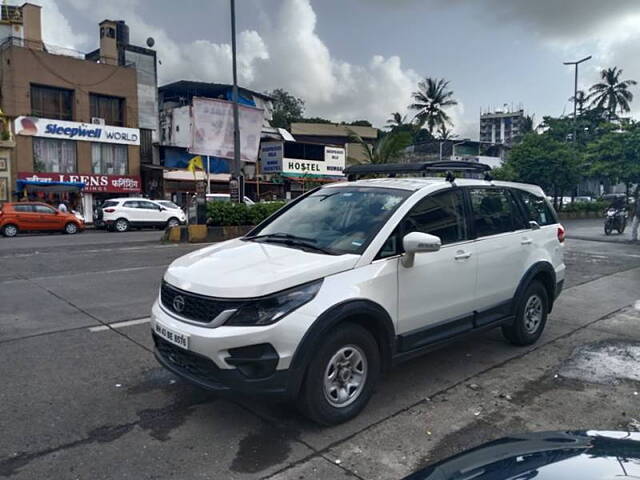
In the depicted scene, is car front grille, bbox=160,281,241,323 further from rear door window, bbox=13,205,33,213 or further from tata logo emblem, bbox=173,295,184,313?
rear door window, bbox=13,205,33,213

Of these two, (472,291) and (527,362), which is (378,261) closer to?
(472,291)

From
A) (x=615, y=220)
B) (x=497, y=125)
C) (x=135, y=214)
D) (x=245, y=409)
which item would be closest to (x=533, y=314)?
(x=245, y=409)

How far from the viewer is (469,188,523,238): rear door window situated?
497cm

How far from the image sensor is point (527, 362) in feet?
17.0

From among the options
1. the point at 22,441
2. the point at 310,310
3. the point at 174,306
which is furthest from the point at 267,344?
the point at 22,441

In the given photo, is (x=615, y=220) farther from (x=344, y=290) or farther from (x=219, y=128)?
(x=344, y=290)

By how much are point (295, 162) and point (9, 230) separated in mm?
22175

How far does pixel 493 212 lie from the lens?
5.23 meters

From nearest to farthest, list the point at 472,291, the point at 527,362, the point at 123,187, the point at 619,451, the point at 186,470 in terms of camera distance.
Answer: the point at 619,451 → the point at 186,470 → the point at 472,291 → the point at 527,362 → the point at 123,187

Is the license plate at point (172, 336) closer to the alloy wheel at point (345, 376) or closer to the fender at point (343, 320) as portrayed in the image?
the fender at point (343, 320)

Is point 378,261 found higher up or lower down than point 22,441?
higher up

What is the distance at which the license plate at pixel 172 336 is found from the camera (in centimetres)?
349

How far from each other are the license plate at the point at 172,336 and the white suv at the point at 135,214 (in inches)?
835

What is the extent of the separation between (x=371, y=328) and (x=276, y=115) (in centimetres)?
5984
